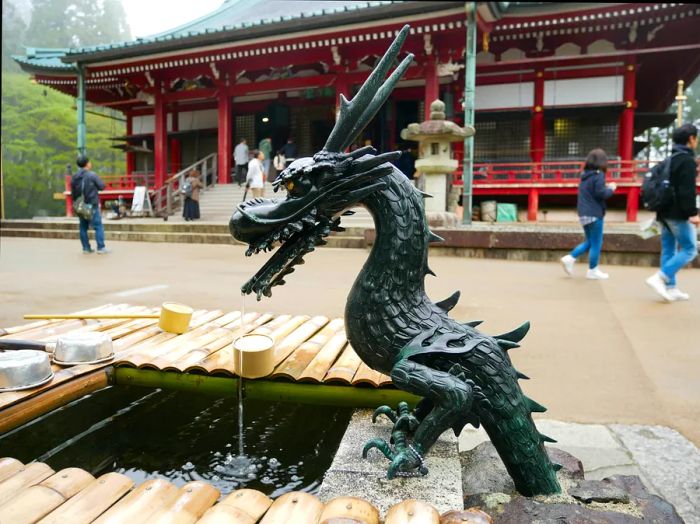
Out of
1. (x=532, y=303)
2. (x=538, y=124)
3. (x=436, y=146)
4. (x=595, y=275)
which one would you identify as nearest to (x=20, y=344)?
(x=532, y=303)

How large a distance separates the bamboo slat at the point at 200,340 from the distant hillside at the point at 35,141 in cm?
2057

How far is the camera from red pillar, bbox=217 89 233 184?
14.9 m

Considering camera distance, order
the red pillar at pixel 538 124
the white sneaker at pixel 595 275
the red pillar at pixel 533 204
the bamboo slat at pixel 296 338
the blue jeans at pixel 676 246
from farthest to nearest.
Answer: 1. the red pillar at pixel 538 124
2. the red pillar at pixel 533 204
3. the white sneaker at pixel 595 275
4. the blue jeans at pixel 676 246
5. the bamboo slat at pixel 296 338

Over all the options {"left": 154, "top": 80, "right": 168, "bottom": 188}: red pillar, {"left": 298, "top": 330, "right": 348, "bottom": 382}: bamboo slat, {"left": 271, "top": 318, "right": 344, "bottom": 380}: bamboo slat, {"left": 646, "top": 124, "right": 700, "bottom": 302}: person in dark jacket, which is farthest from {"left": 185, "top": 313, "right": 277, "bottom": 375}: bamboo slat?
{"left": 154, "top": 80, "right": 168, "bottom": 188}: red pillar

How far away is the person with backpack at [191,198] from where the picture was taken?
42.4ft

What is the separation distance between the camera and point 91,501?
1317 millimetres

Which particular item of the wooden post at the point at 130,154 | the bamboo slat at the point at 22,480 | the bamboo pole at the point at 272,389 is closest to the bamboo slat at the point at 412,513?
the bamboo pole at the point at 272,389

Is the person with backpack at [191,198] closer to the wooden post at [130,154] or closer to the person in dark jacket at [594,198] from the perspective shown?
the wooden post at [130,154]

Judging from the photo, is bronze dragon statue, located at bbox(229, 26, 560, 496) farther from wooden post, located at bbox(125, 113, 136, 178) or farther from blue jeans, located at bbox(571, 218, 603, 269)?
wooden post, located at bbox(125, 113, 136, 178)

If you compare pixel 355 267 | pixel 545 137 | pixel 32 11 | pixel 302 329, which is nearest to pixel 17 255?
pixel 355 267

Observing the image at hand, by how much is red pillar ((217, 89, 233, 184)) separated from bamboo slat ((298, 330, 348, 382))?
13.2 meters

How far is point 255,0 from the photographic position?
18.6 m

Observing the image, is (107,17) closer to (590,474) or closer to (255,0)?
(255,0)

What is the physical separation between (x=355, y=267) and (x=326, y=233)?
19.1ft
